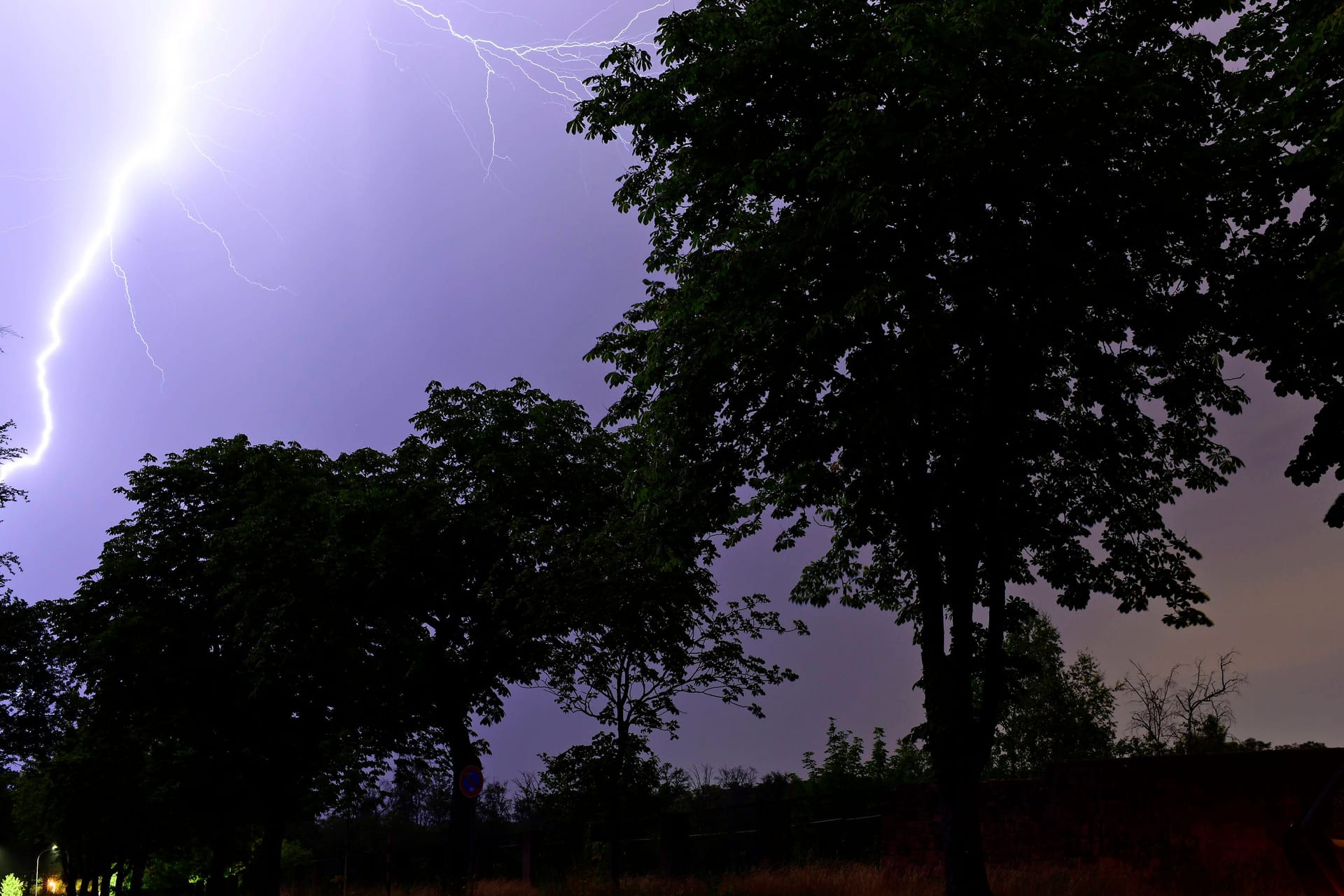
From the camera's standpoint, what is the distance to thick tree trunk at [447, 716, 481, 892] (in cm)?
2527

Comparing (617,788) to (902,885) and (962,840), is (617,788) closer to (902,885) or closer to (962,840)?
(902,885)

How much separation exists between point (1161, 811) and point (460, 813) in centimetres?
1840

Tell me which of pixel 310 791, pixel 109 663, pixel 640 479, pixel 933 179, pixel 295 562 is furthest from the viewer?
pixel 310 791

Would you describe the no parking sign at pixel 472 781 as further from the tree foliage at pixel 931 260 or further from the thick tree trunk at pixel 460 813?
the tree foliage at pixel 931 260

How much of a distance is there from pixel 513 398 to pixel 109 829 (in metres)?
25.1

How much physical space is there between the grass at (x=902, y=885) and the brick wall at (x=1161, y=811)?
10.6 inches

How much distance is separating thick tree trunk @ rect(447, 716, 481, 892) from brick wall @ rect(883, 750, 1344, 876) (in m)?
11.8

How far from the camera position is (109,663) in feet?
102

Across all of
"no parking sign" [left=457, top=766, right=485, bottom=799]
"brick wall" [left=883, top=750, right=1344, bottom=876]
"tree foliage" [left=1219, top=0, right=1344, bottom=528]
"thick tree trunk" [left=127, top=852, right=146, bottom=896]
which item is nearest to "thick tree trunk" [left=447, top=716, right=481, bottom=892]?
"no parking sign" [left=457, top=766, right=485, bottom=799]

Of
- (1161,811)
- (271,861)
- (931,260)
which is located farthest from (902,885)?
(271,861)

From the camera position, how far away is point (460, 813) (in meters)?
27.6

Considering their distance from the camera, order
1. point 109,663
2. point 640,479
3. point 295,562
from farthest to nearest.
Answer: point 109,663
point 295,562
point 640,479

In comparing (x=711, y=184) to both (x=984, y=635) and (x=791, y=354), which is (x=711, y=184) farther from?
(x=984, y=635)

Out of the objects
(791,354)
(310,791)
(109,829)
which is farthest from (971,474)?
(109,829)
